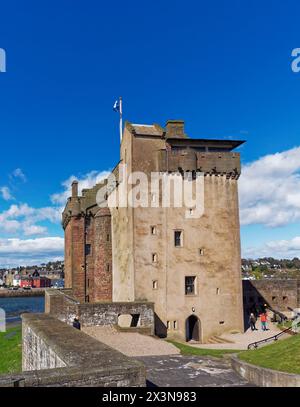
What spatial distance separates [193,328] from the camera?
31.3 m

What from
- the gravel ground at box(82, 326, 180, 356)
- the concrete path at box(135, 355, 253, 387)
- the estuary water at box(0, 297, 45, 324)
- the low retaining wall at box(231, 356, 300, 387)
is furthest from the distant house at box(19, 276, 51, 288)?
the low retaining wall at box(231, 356, 300, 387)

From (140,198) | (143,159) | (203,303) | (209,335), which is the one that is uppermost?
(143,159)

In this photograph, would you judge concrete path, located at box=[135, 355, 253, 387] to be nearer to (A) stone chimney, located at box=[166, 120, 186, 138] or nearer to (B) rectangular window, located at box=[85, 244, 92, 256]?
(A) stone chimney, located at box=[166, 120, 186, 138]

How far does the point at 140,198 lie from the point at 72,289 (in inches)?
598

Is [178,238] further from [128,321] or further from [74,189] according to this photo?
[74,189]

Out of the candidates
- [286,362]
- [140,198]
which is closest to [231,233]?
[140,198]

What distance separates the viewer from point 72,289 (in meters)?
41.2

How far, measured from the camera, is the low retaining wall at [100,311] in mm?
26391

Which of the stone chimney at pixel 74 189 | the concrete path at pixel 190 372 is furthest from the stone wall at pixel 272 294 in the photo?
the concrete path at pixel 190 372

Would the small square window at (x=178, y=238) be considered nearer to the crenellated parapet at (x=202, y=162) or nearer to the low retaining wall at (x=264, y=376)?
the crenellated parapet at (x=202, y=162)

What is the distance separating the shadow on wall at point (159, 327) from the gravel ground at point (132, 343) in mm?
3889

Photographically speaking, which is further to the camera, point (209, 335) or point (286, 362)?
point (209, 335)
